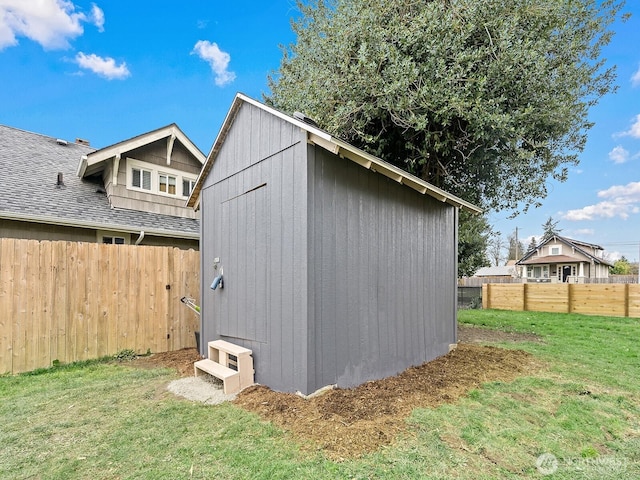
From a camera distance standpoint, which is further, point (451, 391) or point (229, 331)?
point (229, 331)

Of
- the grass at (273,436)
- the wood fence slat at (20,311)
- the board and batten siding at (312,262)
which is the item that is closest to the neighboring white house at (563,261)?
the board and batten siding at (312,262)

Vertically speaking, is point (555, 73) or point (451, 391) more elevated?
point (555, 73)

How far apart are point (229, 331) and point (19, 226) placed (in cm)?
522

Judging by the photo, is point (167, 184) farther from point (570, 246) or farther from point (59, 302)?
point (570, 246)

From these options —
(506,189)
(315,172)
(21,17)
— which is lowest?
(315,172)

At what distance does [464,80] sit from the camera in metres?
5.84

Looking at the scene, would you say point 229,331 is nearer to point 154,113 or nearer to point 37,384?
point 37,384

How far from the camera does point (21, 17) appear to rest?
8492 millimetres

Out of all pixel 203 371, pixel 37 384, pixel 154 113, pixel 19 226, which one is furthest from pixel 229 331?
pixel 154 113

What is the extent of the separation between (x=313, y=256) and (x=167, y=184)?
777cm

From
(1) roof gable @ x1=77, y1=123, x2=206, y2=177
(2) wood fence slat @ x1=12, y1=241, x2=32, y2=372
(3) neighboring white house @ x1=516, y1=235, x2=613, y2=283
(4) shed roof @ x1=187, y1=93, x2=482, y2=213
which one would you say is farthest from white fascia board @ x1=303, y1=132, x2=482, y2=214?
(3) neighboring white house @ x1=516, y1=235, x2=613, y2=283

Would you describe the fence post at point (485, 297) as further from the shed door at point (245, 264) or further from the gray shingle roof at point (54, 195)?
the shed door at point (245, 264)

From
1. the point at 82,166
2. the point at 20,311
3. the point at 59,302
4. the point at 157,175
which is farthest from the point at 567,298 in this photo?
the point at 82,166

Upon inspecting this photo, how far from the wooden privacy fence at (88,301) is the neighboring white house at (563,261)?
28.2 metres
